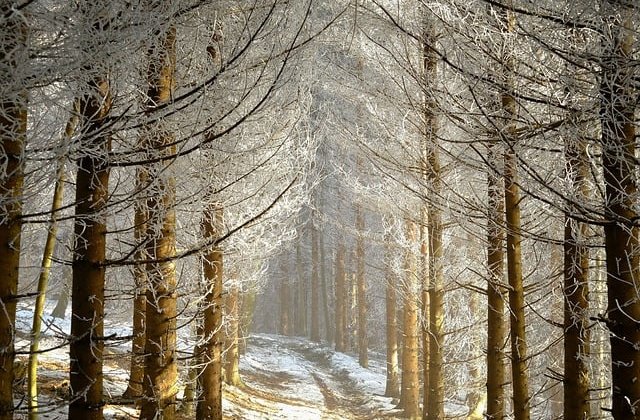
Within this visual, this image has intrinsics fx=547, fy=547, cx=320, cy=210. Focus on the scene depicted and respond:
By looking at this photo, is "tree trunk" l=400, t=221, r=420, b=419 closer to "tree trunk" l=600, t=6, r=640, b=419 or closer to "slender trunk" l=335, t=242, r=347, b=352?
"tree trunk" l=600, t=6, r=640, b=419

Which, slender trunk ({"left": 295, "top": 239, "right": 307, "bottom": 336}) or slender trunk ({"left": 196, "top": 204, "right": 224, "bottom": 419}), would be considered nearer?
slender trunk ({"left": 196, "top": 204, "right": 224, "bottom": 419})

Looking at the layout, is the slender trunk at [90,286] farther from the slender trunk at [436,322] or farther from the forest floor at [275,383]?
the slender trunk at [436,322]

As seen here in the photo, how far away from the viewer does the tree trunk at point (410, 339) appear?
33.9ft

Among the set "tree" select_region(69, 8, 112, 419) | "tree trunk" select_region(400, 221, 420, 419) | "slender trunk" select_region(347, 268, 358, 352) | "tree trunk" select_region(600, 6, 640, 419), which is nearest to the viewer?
"tree trunk" select_region(600, 6, 640, 419)

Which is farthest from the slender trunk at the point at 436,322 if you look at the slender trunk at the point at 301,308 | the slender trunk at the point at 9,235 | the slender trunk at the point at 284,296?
the slender trunk at the point at 284,296

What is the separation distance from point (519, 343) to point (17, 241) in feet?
12.8

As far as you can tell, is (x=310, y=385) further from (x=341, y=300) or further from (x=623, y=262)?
(x=623, y=262)

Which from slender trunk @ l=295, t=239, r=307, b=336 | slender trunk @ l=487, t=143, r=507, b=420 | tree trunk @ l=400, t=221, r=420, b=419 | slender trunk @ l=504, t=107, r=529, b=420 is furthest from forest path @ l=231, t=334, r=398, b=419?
slender trunk @ l=504, t=107, r=529, b=420

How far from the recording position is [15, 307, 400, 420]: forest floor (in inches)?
306

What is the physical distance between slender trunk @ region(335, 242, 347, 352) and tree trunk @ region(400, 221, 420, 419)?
11.8 m

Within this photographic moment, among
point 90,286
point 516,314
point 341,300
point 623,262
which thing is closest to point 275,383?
point 341,300

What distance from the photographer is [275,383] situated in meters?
18.0

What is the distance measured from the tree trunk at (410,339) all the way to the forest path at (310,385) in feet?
4.59

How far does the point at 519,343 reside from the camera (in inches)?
185
